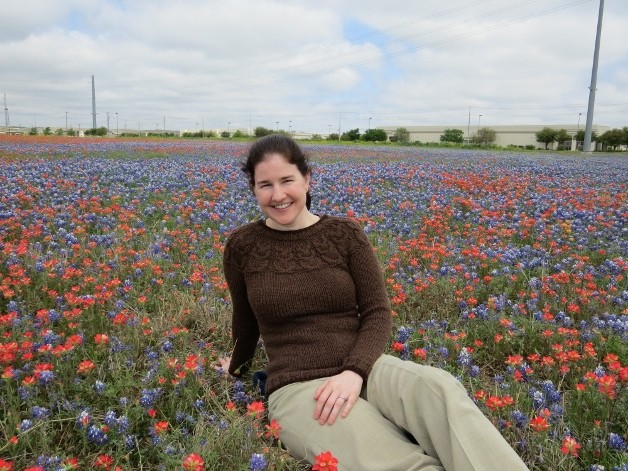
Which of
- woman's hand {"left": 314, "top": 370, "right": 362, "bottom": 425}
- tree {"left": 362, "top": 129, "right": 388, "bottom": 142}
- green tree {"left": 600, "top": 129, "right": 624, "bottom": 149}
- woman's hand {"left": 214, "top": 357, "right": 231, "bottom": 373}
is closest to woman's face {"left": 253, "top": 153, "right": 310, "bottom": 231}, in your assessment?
woman's hand {"left": 314, "top": 370, "right": 362, "bottom": 425}

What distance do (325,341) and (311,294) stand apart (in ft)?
0.79

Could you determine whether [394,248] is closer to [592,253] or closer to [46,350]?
[592,253]

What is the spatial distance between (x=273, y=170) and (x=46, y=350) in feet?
4.62

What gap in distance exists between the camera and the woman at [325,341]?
2129 mm

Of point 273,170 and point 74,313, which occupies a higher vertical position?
point 273,170

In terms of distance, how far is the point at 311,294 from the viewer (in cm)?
265

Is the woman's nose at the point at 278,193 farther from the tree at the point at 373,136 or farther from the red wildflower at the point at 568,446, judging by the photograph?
the tree at the point at 373,136

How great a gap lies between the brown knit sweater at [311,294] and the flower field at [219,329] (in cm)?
36

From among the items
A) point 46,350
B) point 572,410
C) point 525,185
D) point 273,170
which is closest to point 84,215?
point 46,350

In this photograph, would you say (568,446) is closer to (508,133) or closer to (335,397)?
(335,397)

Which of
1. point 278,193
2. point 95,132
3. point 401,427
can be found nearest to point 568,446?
point 401,427

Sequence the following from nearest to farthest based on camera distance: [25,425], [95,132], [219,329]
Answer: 1. [25,425]
2. [219,329]
3. [95,132]

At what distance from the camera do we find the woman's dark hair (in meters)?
2.61

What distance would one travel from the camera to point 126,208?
704 centimetres
